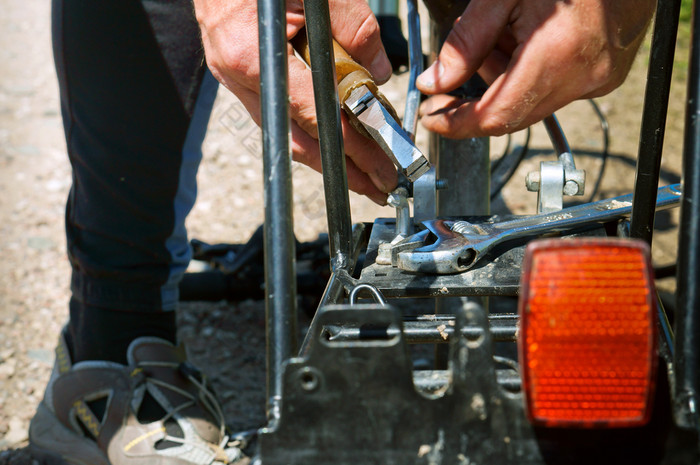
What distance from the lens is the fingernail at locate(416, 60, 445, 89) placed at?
3.55 feet

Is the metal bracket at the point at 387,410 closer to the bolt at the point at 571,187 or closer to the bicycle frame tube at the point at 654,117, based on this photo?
the bicycle frame tube at the point at 654,117

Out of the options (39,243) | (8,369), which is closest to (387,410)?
(8,369)

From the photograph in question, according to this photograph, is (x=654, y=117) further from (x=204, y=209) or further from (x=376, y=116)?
(x=204, y=209)

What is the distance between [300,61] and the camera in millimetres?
1001

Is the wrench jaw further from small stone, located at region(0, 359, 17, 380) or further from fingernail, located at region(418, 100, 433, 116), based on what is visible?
small stone, located at region(0, 359, 17, 380)

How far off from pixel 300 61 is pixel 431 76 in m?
0.22

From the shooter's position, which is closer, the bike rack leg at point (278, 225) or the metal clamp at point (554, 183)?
the bike rack leg at point (278, 225)

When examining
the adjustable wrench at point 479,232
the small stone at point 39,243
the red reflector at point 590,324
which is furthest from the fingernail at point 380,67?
the small stone at point 39,243

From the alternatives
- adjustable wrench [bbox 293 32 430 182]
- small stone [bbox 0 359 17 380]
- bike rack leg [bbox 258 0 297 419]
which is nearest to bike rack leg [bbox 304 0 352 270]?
adjustable wrench [bbox 293 32 430 182]

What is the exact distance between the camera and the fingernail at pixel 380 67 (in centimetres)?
106

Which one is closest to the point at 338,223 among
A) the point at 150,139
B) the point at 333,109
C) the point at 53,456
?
A: the point at 333,109

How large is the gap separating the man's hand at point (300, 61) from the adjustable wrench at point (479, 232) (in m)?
0.14

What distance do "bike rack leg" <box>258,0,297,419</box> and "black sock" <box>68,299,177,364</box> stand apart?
92 cm

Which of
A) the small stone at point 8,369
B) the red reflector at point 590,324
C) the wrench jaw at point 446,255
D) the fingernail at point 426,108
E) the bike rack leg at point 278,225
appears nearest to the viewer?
the red reflector at point 590,324
